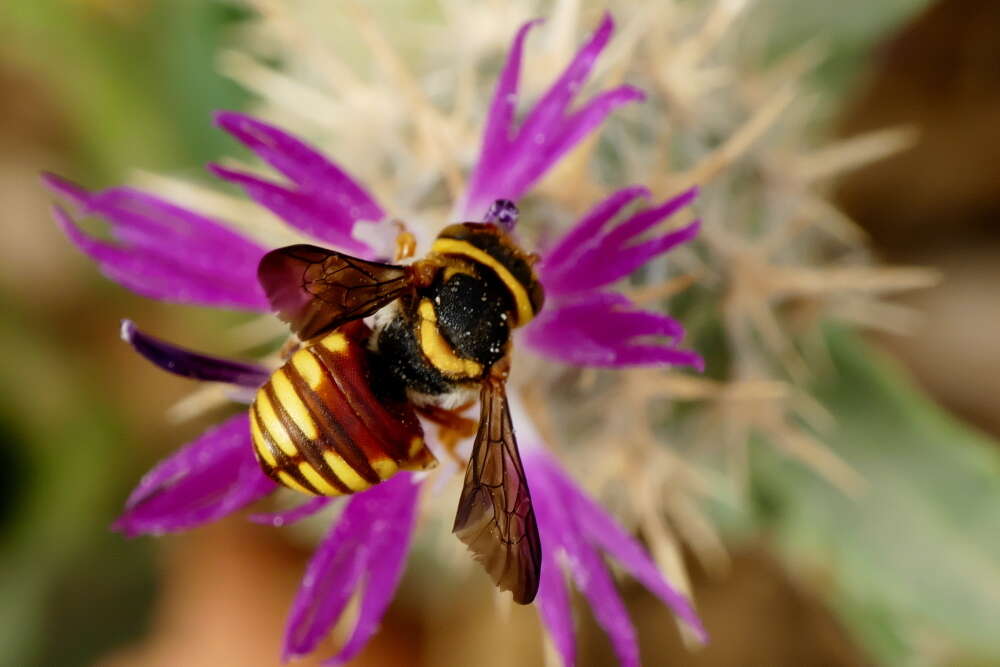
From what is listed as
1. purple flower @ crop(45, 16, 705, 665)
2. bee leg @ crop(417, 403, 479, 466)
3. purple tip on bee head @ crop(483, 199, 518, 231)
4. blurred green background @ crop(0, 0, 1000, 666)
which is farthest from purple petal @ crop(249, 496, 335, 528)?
blurred green background @ crop(0, 0, 1000, 666)

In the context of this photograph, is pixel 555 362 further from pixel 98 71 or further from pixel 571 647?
pixel 98 71

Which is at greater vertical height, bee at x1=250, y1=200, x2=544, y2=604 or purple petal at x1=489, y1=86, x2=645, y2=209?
purple petal at x1=489, y1=86, x2=645, y2=209

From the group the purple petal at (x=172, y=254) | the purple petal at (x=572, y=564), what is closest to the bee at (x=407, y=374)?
the purple petal at (x=572, y=564)

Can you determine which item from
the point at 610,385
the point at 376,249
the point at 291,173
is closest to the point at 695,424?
the point at 610,385

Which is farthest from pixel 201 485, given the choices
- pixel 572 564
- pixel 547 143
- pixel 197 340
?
pixel 197 340

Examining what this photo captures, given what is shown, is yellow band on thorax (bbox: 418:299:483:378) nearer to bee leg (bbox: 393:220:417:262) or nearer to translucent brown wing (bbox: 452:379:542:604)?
translucent brown wing (bbox: 452:379:542:604)

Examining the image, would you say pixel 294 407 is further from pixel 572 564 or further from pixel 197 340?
pixel 197 340

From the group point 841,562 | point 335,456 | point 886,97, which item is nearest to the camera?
point 335,456
